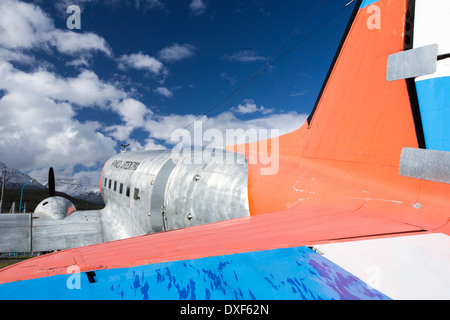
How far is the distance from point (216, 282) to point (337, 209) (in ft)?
7.22

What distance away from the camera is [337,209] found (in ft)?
11.7

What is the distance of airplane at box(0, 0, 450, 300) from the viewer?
1.89 metres

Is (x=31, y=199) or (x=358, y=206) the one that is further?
(x=31, y=199)

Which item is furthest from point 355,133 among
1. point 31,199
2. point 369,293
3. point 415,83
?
point 31,199

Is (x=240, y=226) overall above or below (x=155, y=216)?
above

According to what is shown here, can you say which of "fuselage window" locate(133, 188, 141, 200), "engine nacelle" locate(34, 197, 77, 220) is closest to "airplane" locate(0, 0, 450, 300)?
"fuselage window" locate(133, 188, 141, 200)

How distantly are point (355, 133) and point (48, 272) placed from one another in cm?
398

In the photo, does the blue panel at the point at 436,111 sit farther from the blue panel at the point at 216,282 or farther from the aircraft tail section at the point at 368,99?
the blue panel at the point at 216,282

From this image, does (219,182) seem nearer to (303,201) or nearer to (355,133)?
(303,201)

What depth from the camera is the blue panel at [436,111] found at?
3.02 m

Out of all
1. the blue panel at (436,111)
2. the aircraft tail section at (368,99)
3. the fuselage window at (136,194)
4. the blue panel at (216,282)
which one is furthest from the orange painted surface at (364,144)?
the fuselage window at (136,194)

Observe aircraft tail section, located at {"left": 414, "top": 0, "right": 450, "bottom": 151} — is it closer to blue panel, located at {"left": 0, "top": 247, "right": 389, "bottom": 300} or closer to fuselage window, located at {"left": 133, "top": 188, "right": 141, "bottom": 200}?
blue panel, located at {"left": 0, "top": 247, "right": 389, "bottom": 300}
